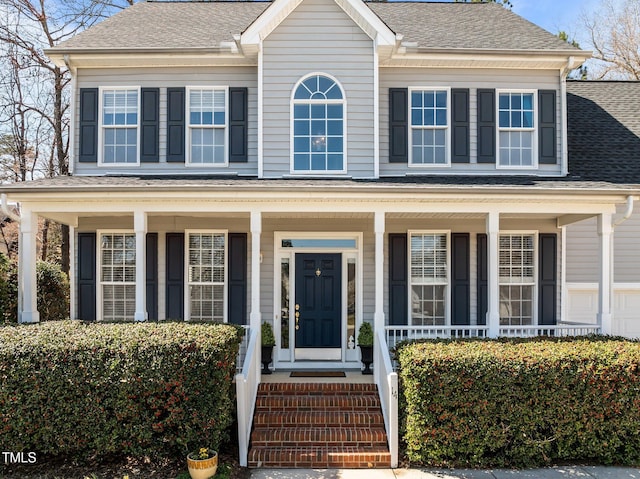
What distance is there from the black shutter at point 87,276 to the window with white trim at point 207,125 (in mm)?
2493

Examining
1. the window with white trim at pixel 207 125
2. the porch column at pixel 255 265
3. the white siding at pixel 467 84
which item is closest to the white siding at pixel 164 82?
the window with white trim at pixel 207 125

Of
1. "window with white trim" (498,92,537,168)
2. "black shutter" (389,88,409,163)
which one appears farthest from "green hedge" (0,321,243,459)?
"window with white trim" (498,92,537,168)

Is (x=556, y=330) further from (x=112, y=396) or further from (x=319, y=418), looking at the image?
(x=112, y=396)

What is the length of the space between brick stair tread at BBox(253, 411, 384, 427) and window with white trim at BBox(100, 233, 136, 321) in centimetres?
387

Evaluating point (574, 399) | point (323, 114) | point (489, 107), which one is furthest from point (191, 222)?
point (574, 399)

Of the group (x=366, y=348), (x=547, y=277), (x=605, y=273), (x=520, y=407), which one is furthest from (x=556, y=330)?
(x=366, y=348)

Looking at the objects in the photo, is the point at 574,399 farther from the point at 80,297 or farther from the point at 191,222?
the point at 80,297

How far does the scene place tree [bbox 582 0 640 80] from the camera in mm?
21312

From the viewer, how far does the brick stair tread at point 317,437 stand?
7102 millimetres

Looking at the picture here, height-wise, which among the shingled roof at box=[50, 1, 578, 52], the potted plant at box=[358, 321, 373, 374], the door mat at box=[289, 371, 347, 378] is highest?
the shingled roof at box=[50, 1, 578, 52]

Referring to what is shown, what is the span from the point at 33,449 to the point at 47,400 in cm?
77

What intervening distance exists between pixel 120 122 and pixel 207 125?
1.68 meters

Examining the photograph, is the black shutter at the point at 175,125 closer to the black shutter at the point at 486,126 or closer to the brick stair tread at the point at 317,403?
the brick stair tread at the point at 317,403

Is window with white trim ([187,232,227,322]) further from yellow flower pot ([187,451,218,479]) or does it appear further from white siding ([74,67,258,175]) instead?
yellow flower pot ([187,451,218,479])
